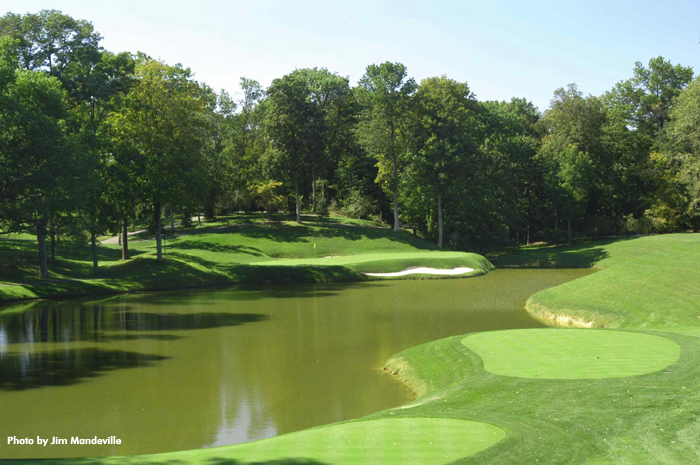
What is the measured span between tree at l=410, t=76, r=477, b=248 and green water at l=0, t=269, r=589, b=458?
26100mm

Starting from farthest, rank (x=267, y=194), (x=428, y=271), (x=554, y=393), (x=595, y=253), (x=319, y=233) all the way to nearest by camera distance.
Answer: (x=267, y=194) < (x=319, y=233) < (x=595, y=253) < (x=428, y=271) < (x=554, y=393)

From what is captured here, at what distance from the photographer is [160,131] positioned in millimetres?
48156

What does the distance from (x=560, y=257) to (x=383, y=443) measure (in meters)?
52.4

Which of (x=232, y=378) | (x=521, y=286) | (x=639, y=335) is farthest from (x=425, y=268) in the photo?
(x=232, y=378)

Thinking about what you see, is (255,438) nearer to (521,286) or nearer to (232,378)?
(232,378)

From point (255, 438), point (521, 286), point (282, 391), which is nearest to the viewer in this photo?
point (255, 438)

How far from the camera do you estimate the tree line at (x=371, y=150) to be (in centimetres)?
4531

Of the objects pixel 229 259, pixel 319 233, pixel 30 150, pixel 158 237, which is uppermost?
pixel 30 150

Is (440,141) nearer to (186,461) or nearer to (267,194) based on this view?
A: (267,194)

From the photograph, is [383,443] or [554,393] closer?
[383,443]

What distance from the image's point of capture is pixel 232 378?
1861cm

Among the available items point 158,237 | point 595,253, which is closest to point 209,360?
point 158,237

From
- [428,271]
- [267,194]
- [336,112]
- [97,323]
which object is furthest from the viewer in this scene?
[336,112]

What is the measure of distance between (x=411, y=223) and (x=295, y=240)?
1940cm
